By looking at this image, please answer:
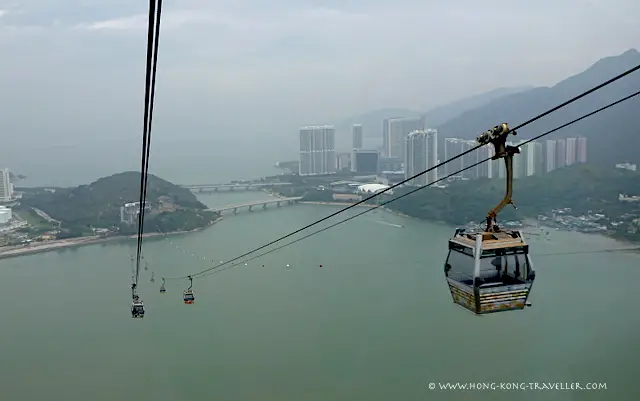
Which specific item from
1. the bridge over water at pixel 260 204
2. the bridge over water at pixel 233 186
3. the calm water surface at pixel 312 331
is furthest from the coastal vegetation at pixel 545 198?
the bridge over water at pixel 233 186

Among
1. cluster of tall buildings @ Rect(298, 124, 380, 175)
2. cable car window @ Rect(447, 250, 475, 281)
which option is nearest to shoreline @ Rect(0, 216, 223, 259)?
cluster of tall buildings @ Rect(298, 124, 380, 175)

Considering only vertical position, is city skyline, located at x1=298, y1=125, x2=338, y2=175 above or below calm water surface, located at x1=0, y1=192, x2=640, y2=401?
above

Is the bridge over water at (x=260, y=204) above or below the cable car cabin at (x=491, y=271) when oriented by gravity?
below

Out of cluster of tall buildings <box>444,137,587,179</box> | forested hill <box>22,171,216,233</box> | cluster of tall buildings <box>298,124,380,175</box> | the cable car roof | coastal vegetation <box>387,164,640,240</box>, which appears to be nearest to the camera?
the cable car roof

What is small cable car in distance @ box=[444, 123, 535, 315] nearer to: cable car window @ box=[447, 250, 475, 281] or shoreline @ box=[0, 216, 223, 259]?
cable car window @ box=[447, 250, 475, 281]

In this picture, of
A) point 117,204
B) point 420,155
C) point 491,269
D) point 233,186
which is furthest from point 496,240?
point 233,186

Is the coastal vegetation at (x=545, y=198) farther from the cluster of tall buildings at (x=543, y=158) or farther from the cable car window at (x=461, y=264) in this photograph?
the cable car window at (x=461, y=264)
